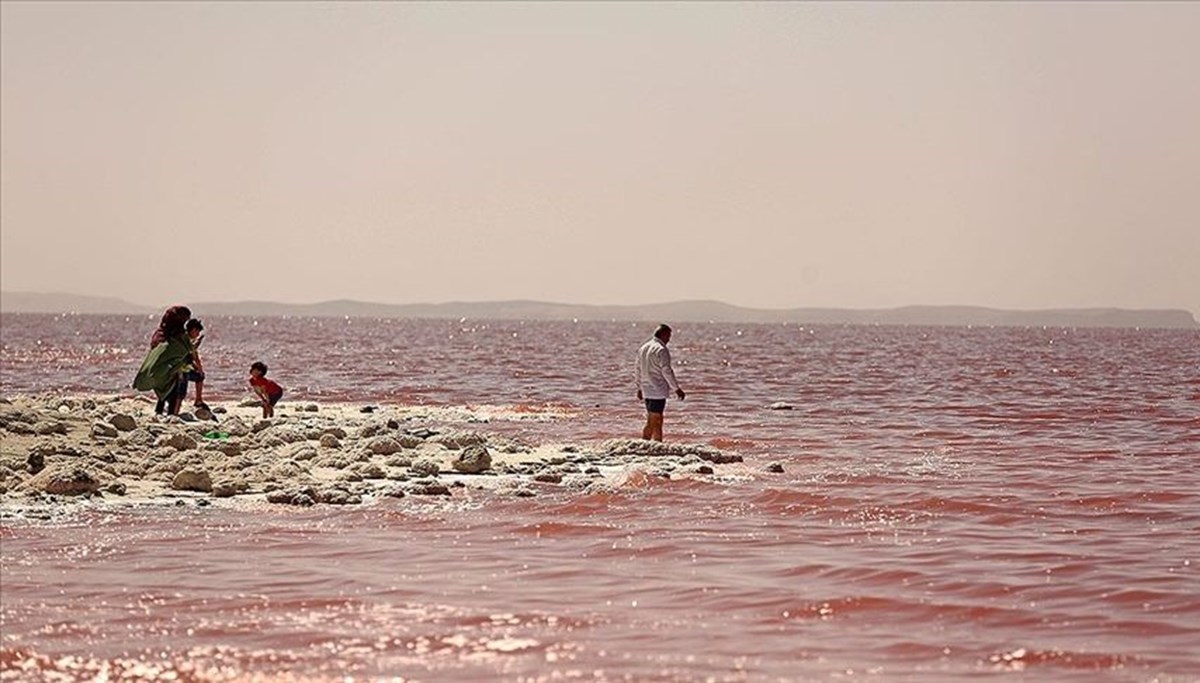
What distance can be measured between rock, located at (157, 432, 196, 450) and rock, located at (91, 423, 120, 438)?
0.62m

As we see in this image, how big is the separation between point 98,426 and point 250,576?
25.0 feet

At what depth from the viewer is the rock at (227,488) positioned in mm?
15008

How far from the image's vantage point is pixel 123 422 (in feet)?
60.7

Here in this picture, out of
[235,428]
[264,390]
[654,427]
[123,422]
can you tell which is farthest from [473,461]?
[264,390]

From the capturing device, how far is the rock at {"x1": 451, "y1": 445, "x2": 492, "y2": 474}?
680 inches

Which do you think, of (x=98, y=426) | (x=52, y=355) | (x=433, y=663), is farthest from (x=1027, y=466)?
(x=52, y=355)

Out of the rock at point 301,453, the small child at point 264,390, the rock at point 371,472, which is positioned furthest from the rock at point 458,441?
the small child at point 264,390

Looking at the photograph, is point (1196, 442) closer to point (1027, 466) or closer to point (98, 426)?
point (1027, 466)

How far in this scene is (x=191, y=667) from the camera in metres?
8.54

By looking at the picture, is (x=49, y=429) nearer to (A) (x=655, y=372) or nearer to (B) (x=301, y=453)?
(B) (x=301, y=453)

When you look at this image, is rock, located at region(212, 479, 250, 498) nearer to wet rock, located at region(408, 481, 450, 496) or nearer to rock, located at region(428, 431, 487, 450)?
wet rock, located at region(408, 481, 450, 496)

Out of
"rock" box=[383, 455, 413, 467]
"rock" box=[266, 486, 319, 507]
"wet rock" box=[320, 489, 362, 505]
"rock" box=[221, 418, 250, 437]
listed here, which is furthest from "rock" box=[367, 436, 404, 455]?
"rock" box=[266, 486, 319, 507]

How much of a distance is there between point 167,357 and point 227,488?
585cm

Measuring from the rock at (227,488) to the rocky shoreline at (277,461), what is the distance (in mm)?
14
